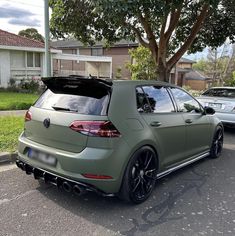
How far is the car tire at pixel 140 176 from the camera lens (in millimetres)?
3926

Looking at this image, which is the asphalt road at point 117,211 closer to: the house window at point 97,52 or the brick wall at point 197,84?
the house window at point 97,52

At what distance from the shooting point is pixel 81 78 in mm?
4117

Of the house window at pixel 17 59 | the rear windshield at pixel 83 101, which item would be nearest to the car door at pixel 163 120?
the rear windshield at pixel 83 101

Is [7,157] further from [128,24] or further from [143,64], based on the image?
[143,64]

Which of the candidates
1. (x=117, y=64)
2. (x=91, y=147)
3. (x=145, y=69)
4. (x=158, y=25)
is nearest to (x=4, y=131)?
(x=91, y=147)

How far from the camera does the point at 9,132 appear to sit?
711cm

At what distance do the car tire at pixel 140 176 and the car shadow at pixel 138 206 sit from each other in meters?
0.14

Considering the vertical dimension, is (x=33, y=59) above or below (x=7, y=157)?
above

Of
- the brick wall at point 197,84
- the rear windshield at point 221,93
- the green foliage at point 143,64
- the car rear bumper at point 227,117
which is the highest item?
the green foliage at point 143,64

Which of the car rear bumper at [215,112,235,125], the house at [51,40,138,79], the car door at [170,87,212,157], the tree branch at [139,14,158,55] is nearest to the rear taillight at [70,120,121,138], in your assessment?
the car door at [170,87,212,157]

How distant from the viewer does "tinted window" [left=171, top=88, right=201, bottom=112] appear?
5218 millimetres

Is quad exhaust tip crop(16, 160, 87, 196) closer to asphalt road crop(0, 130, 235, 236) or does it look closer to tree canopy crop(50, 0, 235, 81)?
asphalt road crop(0, 130, 235, 236)

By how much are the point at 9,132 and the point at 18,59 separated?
15227 mm

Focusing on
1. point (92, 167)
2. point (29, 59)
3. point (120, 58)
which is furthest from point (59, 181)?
point (120, 58)
